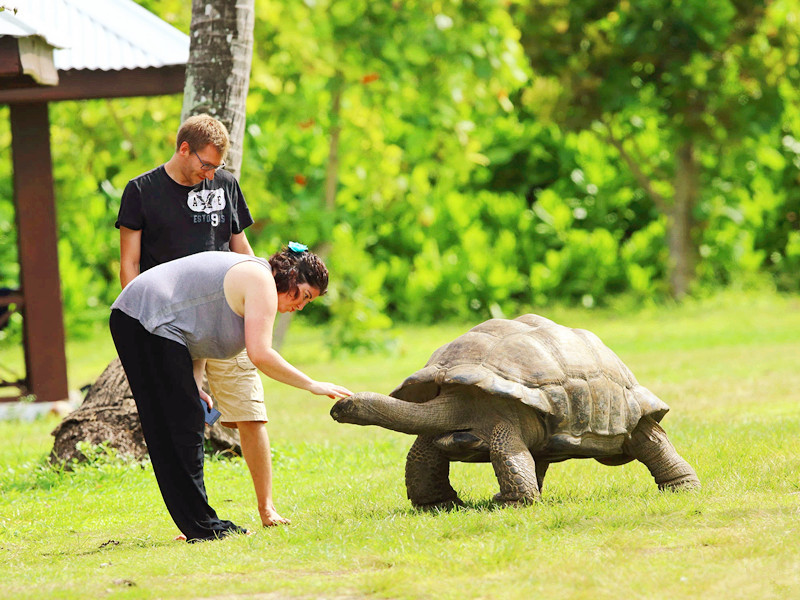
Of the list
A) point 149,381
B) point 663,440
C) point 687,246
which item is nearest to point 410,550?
point 149,381

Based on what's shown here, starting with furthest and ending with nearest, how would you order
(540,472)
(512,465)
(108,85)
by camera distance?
(108,85) → (540,472) → (512,465)

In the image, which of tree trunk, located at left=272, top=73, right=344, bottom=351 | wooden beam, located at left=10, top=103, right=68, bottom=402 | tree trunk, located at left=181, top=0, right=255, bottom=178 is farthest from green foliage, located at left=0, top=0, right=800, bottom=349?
tree trunk, located at left=181, top=0, right=255, bottom=178

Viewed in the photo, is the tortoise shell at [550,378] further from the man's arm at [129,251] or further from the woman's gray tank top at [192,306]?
the man's arm at [129,251]

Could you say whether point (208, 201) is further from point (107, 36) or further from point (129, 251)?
point (107, 36)

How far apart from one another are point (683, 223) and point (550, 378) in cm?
1261

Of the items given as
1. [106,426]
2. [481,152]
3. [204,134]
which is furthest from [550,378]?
[481,152]

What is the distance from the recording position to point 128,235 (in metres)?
5.50

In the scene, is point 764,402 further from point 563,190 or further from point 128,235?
point 563,190

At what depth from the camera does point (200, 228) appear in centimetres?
559

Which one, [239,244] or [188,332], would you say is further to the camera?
[239,244]

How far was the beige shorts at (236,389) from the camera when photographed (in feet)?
17.6

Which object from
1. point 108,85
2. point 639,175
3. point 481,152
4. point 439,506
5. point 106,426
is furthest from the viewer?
point 481,152

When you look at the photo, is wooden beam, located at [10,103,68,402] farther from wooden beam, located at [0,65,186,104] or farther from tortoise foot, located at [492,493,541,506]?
tortoise foot, located at [492,493,541,506]

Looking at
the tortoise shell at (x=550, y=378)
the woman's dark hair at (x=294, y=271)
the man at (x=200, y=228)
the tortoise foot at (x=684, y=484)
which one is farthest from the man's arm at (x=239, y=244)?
the tortoise foot at (x=684, y=484)
